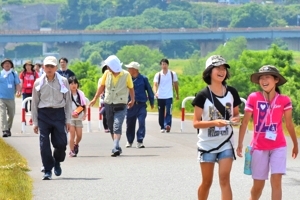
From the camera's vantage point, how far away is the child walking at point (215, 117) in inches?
391

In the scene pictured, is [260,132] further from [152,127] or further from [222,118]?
[152,127]

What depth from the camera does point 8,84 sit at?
21.4 meters

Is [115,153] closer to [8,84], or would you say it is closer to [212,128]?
[8,84]

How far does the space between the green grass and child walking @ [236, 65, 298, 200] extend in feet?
9.05

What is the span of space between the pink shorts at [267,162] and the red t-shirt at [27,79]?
13919mm

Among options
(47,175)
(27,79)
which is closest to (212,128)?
(47,175)

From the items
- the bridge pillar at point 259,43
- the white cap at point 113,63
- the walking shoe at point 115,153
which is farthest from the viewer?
the bridge pillar at point 259,43

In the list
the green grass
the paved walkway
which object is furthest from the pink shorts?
the green grass

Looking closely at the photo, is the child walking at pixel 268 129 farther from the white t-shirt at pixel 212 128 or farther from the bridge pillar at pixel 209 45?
the bridge pillar at pixel 209 45

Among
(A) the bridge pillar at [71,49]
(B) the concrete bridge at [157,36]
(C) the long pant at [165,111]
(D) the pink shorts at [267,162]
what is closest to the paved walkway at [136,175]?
(D) the pink shorts at [267,162]

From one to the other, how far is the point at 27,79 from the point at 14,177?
10.4 metres

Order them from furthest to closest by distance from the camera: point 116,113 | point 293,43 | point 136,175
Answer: point 293,43
point 116,113
point 136,175

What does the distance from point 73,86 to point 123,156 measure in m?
1.29

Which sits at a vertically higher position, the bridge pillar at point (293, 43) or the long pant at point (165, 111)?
the long pant at point (165, 111)
